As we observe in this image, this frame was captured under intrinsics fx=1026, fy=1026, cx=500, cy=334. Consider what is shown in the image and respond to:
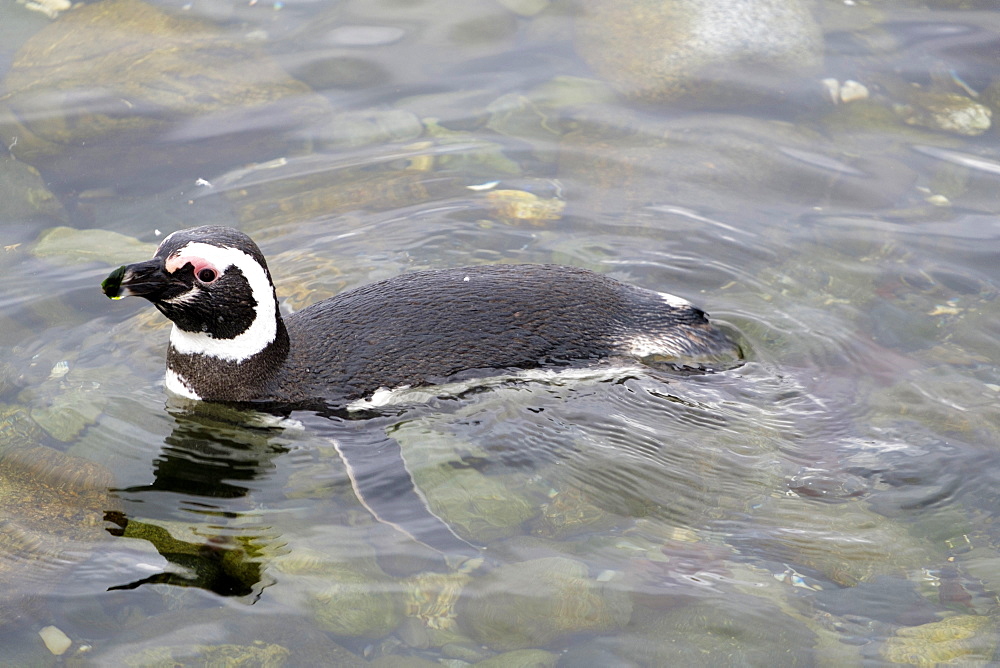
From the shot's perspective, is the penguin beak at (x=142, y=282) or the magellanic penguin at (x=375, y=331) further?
the magellanic penguin at (x=375, y=331)

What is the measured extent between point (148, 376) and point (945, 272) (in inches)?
208

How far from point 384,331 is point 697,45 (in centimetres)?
530

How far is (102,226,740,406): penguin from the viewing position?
5.23 m

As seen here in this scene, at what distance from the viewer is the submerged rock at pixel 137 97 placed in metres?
8.10

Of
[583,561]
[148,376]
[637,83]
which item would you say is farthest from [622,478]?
[637,83]

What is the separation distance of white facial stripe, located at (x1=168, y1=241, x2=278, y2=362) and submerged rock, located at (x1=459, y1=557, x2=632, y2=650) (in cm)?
175

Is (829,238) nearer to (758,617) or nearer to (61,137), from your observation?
(758,617)

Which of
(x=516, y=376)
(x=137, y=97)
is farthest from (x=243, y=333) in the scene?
(x=137, y=97)

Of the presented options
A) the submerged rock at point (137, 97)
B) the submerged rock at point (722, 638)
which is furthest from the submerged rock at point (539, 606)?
the submerged rock at point (137, 97)

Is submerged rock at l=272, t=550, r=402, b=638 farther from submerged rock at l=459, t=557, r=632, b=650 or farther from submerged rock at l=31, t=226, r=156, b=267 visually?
submerged rock at l=31, t=226, r=156, b=267

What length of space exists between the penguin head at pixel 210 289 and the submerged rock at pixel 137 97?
10.2ft

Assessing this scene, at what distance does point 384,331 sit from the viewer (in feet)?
17.9

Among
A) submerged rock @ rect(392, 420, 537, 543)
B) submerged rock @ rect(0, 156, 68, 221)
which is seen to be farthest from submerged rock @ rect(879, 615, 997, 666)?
submerged rock @ rect(0, 156, 68, 221)

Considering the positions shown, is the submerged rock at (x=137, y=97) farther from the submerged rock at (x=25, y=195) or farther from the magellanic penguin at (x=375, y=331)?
the magellanic penguin at (x=375, y=331)
